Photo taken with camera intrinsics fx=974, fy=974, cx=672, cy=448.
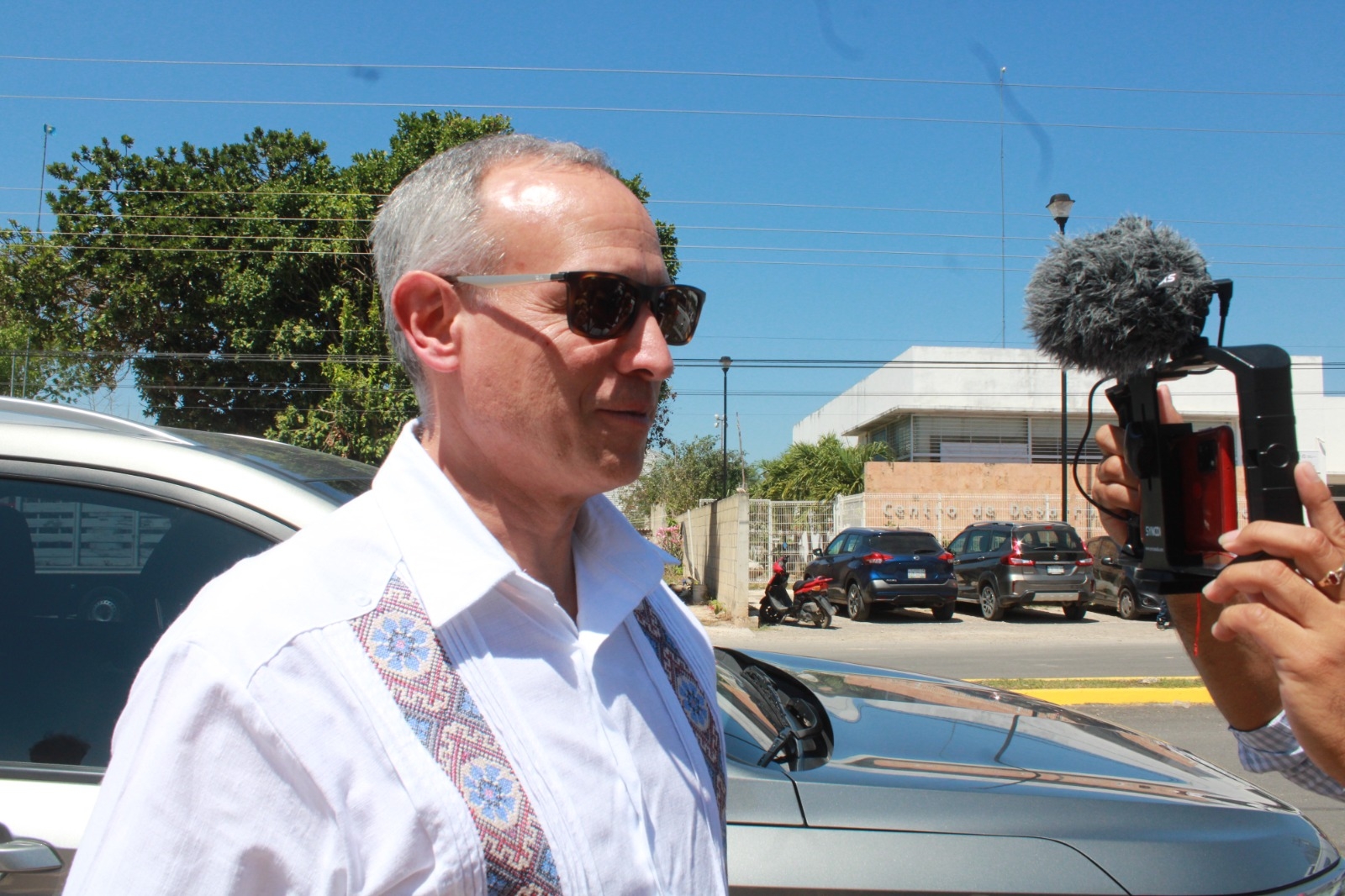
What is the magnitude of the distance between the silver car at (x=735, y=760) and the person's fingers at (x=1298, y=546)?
3.53 feet

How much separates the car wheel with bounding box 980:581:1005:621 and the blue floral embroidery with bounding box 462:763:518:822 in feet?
55.9

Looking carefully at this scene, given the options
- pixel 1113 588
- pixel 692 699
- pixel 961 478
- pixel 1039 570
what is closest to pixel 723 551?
pixel 1039 570

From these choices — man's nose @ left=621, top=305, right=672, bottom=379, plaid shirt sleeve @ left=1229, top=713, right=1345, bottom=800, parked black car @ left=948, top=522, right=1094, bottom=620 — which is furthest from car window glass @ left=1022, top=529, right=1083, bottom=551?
man's nose @ left=621, top=305, right=672, bottom=379

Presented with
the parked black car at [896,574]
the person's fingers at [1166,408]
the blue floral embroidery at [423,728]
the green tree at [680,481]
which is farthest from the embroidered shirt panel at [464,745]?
the green tree at [680,481]

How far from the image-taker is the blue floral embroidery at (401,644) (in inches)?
44.8

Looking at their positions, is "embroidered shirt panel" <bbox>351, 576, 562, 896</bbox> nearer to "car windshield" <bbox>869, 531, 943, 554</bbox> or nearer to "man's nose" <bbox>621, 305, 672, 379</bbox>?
"man's nose" <bbox>621, 305, 672, 379</bbox>

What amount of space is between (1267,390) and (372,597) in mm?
1353

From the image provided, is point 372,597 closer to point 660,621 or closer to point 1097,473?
point 660,621

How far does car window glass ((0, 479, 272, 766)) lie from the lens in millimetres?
1926

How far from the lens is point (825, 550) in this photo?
19062mm

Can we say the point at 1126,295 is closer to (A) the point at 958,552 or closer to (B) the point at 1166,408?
(B) the point at 1166,408

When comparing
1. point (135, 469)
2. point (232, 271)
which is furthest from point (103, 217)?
point (135, 469)

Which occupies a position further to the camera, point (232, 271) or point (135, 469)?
point (232, 271)

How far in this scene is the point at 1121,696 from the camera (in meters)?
8.53
